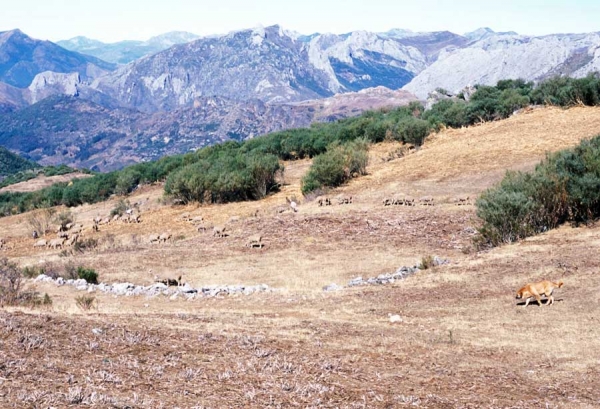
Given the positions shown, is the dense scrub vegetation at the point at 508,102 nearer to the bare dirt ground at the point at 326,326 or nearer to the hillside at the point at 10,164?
the bare dirt ground at the point at 326,326

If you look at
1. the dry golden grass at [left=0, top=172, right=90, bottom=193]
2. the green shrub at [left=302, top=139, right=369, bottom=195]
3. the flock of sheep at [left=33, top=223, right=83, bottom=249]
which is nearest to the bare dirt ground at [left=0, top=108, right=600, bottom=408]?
the flock of sheep at [left=33, top=223, right=83, bottom=249]

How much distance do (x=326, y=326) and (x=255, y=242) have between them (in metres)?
13.0

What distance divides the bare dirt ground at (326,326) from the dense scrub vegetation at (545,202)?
1.04 metres

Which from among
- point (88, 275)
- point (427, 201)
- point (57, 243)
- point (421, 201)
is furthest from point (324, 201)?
point (88, 275)

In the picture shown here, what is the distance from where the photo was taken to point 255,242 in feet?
81.7

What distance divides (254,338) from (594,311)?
25.3ft

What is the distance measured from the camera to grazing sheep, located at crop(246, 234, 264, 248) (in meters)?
24.8

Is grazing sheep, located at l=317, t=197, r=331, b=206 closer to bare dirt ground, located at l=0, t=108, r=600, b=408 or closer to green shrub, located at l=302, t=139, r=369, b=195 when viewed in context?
bare dirt ground, located at l=0, t=108, r=600, b=408

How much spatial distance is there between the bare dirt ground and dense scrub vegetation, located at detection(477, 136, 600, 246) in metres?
1.04

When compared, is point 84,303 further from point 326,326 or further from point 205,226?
point 205,226

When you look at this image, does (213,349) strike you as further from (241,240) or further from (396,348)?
(241,240)

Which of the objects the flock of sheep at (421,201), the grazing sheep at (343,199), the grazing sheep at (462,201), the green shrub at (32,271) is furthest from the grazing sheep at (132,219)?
the grazing sheep at (462,201)

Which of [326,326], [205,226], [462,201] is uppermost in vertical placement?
[326,326]

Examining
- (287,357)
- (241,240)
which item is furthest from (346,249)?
(287,357)
